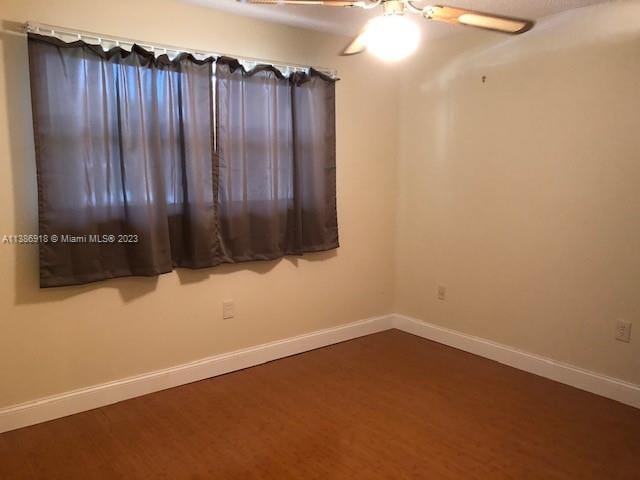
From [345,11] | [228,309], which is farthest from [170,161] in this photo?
[345,11]

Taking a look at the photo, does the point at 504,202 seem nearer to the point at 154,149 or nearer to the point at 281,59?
the point at 281,59

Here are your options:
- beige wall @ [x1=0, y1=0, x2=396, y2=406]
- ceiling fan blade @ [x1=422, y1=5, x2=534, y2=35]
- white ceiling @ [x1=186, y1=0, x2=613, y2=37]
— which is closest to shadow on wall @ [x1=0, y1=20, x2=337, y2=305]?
beige wall @ [x1=0, y1=0, x2=396, y2=406]

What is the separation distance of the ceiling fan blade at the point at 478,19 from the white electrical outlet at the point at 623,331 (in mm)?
1762

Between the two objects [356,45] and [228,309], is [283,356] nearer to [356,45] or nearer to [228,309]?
[228,309]

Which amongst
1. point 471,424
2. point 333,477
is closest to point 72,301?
point 333,477

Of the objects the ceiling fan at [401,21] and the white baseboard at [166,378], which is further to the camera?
the white baseboard at [166,378]

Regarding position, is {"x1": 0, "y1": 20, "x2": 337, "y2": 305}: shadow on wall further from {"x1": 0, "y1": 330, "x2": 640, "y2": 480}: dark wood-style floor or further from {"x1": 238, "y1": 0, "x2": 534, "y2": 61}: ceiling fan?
{"x1": 238, "y1": 0, "x2": 534, "y2": 61}: ceiling fan

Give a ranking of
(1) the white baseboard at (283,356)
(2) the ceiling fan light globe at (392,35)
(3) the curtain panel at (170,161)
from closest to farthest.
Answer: (2) the ceiling fan light globe at (392,35) → (3) the curtain panel at (170,161) → (1) the white baseboard at (283,356)

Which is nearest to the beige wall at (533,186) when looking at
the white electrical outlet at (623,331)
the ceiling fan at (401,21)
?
the white electrical outlet at (623,331)

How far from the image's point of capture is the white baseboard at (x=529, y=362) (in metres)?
2.72

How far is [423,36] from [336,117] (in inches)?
34.8

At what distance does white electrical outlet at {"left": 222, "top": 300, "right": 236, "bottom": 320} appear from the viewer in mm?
3090

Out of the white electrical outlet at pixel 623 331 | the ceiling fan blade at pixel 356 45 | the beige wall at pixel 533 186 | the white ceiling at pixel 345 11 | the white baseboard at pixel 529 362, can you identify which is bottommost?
the white baseboard at pixel 529 362

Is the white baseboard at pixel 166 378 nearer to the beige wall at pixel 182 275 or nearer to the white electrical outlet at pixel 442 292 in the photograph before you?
the beige wall at pixel 182 275
